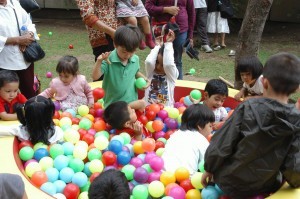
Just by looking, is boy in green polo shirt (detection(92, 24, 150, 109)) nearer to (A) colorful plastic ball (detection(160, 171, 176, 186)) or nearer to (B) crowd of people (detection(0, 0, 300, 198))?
(B) crowd of people (detection(0, 0, 300, 198))

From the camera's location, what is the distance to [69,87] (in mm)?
3947

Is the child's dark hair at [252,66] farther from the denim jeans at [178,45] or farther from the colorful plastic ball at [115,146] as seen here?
the colorful plastic ball at [115,146]

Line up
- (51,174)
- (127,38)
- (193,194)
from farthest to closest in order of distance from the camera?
(127,38), (51,174), (193,194)

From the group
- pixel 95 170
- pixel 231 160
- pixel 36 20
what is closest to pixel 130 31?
pixel 95 170

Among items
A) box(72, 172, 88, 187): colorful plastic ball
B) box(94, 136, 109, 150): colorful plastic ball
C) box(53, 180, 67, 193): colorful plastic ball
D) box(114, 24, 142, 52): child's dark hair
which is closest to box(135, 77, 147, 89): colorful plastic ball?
box(114, 24, 142, 52): child's dark hair

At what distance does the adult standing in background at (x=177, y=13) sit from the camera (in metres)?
4.78

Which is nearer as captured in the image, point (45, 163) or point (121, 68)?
point (45, 163)

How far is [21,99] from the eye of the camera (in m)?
3.59

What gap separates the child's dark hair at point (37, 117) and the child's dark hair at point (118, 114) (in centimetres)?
55

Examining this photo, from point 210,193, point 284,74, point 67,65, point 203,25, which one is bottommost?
point 203,25

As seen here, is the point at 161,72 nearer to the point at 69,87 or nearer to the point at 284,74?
the point at 69,87

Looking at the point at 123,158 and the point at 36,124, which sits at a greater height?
the point at 36,124

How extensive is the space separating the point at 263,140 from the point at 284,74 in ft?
1.27

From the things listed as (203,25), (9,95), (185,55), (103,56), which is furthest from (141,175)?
(203,25)
